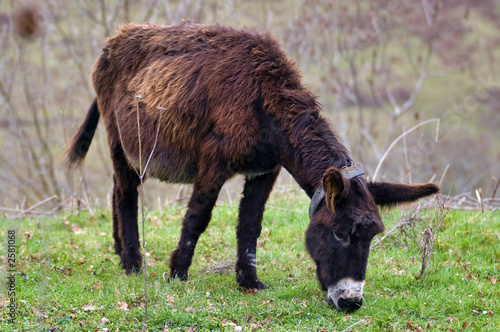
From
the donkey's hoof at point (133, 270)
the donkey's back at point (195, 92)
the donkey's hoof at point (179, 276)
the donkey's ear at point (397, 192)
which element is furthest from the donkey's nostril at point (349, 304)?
the donkey's hoof at point (133, 270)

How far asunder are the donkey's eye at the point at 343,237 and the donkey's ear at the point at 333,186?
220 millimetres

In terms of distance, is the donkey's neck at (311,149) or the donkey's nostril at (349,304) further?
the donkey's neck at (311,149)

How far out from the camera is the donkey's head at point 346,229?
3857 millimetres

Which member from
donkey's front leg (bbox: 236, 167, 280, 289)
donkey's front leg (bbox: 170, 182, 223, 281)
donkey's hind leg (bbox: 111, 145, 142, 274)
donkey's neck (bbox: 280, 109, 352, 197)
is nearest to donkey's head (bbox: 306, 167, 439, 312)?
donkey's neck (bbox: 280, 109, 352, 197)

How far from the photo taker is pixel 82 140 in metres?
A: 5.92

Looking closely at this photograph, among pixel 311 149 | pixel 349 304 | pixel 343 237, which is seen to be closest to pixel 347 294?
pixel 349 304

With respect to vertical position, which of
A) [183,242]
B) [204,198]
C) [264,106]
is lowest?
[183,242]

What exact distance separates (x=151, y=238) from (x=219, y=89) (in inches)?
98.2

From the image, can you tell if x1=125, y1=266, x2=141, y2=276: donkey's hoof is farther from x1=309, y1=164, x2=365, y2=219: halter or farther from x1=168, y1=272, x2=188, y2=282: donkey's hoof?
x1=309, y1=164, x2=365, y2=219: halter

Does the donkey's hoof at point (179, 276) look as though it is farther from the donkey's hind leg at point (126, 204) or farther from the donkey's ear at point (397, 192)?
the donkey's ear at point (397, 192)

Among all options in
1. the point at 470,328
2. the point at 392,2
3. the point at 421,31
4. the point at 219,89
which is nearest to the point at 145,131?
the point at 219,89

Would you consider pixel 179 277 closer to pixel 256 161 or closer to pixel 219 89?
pixel 256 161

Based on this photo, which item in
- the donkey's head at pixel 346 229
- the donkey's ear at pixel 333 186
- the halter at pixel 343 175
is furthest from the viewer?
the halter at pixel 343 175

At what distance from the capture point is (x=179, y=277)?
4.68 m
